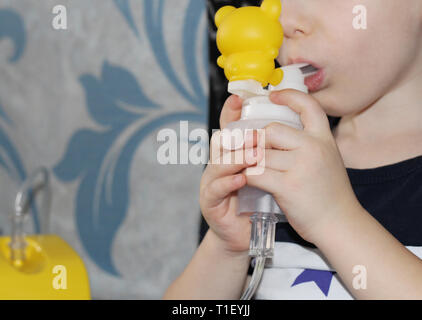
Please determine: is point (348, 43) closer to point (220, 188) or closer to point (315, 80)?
point (315, 80)

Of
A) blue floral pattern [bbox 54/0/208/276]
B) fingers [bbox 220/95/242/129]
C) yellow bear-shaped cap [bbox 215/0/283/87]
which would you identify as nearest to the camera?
yellow bear-shaped cap [bbox 215/0/283/87]

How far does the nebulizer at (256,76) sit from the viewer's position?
465mm

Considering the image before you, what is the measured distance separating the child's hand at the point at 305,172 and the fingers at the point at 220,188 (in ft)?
0.03

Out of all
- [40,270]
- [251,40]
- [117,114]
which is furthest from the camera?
[117,114]

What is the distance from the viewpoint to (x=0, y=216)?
134 cm

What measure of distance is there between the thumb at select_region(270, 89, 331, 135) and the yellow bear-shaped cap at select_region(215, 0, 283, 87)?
28 mm

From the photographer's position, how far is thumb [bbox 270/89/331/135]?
0.50m

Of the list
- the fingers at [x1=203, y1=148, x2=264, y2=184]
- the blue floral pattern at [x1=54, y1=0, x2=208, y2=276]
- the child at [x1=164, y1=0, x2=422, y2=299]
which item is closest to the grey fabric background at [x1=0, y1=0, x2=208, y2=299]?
the blue floral pattern at [x1=54, y1=0, x2=208, y2=276]

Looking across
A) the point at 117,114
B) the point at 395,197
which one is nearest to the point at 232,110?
the point at 395,197

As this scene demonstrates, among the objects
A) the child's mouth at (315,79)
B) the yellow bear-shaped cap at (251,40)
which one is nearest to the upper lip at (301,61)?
the child's mouth at (315,79)

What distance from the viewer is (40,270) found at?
0.58 meters

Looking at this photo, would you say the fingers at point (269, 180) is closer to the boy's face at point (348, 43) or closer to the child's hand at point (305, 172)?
the child's hand at point (305, 172)

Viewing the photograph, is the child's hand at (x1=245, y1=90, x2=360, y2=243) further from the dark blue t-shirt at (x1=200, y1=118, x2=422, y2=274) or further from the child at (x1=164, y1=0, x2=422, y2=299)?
the dark blue t-shirt at (x1=200, y1=118, x2=422, y2=274)

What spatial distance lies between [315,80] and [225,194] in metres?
0.16
